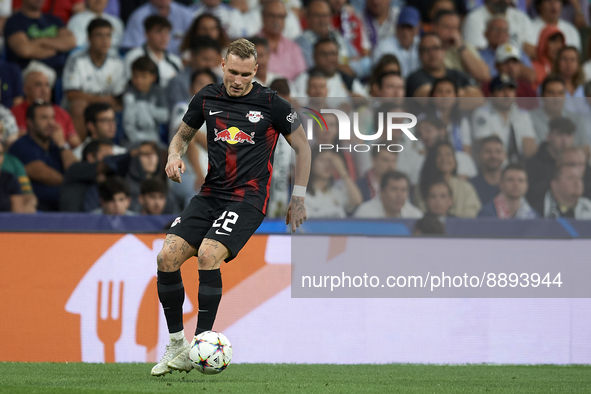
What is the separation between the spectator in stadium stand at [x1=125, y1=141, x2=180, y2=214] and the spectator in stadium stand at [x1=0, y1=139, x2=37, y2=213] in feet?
3.38

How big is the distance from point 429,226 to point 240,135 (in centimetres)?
280

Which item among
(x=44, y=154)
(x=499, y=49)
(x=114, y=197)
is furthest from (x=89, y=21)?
(x=499, y=49)

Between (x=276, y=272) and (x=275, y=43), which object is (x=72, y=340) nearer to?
(x=276, y=272)

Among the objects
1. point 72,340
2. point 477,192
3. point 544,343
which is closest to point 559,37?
point 477,192

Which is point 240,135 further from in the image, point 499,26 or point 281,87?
point 499,26

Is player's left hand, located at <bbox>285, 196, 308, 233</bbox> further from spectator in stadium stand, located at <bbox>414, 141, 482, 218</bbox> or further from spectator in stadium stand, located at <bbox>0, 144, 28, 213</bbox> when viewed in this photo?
spectator in stadium stand, located at <bbox>0, 144, 28, 213</bbox>

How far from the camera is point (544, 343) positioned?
7.38 metres

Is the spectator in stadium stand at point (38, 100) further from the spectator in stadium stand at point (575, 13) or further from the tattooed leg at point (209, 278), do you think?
the spectator in stadium stand at point (575, 13)

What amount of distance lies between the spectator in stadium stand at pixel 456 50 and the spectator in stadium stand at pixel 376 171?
370cm

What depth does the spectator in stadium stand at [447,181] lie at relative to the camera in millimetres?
7645

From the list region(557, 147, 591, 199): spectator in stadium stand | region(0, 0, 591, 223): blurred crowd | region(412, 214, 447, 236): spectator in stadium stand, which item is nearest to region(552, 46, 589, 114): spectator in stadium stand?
region(0, 0, 591, 223): blurred crowd

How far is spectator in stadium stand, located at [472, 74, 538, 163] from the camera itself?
25.6 feet

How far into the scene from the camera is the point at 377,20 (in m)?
12.0

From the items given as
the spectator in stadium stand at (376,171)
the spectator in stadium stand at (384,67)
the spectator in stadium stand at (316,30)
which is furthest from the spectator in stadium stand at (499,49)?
the spectator in stadium stand at (376,171)
